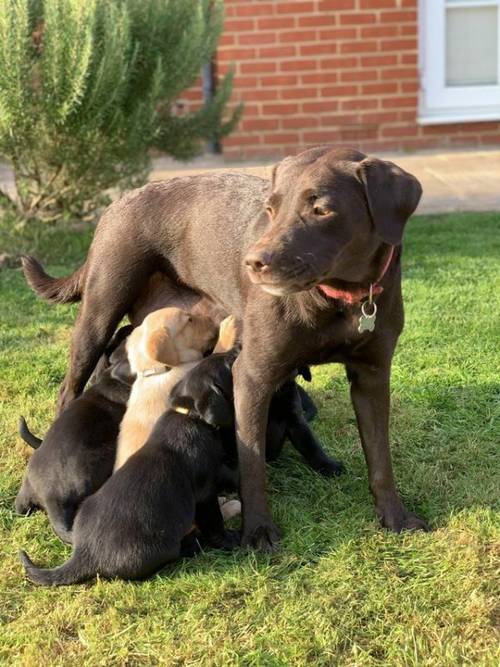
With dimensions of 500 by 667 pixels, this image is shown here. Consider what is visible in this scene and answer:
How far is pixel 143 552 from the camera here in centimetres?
346

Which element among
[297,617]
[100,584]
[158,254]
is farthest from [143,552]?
[158,254]

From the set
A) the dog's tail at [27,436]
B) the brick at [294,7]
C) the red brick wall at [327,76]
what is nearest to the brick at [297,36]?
the red brick wall at [327,76]

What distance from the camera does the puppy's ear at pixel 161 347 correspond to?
4.27 m

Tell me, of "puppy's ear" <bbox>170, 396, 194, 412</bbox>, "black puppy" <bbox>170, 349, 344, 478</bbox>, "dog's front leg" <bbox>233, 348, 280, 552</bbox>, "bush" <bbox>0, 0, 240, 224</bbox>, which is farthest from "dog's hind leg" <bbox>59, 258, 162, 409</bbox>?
"bush" <bbox>0, 0, 240, 224</bbox>

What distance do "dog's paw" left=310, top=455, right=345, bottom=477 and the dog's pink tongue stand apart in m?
1.06

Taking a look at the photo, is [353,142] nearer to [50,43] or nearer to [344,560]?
[50,43]

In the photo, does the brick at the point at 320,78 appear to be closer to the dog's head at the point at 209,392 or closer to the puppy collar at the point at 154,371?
the puppy collar at the point at 154,371

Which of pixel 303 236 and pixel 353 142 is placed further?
pixel 353 142

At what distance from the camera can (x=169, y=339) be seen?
Answer: 14.2 ft

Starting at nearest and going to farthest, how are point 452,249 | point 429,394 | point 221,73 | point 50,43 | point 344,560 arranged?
point 344,560 → point 429,394 → point 50,43 → point 452,249 → point 221,73

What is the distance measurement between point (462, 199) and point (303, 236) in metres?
6.59

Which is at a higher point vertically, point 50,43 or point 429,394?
point 50,43

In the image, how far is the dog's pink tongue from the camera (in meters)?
3.57

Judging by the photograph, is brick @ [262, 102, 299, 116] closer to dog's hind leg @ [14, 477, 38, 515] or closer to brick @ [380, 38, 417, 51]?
brick @ [380, 38, 417, 51]
